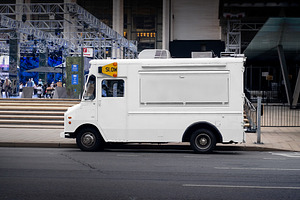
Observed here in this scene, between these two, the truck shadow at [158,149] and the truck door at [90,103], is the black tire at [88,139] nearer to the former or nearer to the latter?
the truck door at [90,103]

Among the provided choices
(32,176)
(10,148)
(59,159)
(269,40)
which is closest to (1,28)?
(269,40)

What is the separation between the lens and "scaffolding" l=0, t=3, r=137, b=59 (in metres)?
30.8

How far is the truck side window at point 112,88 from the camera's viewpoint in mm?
12258

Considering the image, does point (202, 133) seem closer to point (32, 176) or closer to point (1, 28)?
point (32, 176)

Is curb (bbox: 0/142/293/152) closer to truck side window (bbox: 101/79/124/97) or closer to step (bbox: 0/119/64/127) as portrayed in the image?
truck side window (bbox: 101/79/124/97)

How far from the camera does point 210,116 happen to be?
11.8m

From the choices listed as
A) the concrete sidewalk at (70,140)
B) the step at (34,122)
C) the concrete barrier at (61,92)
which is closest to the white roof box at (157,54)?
the concrete sidewalk at (70,140)

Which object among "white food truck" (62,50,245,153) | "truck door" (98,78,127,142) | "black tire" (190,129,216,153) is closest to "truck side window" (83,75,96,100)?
"white food truck" (62,50,245,153)

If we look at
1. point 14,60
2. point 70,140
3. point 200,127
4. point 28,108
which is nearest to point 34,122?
point 28,108

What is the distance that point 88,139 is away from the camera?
486 inches

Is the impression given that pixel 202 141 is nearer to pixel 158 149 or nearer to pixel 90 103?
pixel 158 149

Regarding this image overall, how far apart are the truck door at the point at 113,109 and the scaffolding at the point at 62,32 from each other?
14.0 m

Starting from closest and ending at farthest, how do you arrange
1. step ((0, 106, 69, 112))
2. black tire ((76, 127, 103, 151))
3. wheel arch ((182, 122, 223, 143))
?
wheel arch ((182, 122, 223, 143)), black tire ((76, 127, 103, 151)), step ((0, 106, 69, 112))

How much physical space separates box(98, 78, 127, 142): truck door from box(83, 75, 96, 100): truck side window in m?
0.19
